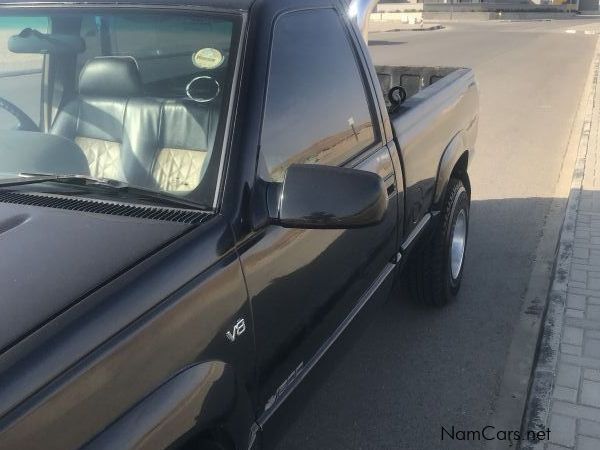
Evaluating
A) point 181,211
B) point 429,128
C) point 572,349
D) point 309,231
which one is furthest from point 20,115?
point 572,349

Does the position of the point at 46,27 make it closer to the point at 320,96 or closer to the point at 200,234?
the point at 320,96

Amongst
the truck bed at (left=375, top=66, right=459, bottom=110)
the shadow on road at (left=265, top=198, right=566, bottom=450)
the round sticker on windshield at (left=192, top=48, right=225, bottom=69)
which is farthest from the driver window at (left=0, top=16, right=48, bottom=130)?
the truck bed at (left=375, top=66, right=459, bottom=110)

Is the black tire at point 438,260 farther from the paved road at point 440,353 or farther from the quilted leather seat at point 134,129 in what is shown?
the quilted leather seat at point 134,129

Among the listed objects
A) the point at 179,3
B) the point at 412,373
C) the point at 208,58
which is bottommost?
the point at 412,373

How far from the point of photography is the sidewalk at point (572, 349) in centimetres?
292

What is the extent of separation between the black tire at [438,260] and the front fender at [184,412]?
2.11 m

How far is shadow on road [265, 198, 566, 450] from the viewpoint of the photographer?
2939mm

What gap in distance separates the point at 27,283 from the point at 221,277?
1.53 feet

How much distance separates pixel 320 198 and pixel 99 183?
0.70 m

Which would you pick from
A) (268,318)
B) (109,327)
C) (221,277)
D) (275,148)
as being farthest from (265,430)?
(275,148)

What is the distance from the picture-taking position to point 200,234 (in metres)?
1.69

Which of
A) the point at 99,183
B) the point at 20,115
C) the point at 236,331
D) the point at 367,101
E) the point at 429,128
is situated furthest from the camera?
the point at 429,128

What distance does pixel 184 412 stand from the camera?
148cm

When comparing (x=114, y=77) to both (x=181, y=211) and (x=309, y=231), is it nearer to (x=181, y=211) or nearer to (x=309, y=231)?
(x=181, y=211)
